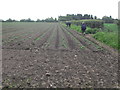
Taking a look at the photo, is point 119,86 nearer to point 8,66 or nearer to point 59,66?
point 59,66

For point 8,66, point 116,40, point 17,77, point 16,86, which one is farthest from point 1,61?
point 116,40

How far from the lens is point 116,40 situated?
14133 mm

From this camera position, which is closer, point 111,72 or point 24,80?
point 24,80

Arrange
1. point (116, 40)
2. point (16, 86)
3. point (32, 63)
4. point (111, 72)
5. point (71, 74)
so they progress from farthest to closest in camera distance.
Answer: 1. point (116, 40)
2. point (32, 63)
3. point (111, 72)
4. point (71, 74)
5. point (16, 86)

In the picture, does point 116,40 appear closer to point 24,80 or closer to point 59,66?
point 59,66

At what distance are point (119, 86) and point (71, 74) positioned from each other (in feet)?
5.25

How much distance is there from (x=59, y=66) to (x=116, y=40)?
27.7 ft

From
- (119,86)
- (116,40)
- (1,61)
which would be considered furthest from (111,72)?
(116,40)

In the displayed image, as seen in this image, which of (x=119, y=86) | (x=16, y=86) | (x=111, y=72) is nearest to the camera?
(x=16, y=86)

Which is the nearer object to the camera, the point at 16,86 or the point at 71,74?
the point at 16,86

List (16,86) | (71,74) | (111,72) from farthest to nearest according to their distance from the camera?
(111,72)
(71,74)
(16,86)

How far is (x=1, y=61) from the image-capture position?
25.0 ft

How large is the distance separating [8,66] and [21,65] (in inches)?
19.4

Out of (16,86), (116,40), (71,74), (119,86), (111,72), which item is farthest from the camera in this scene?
(116,40)
